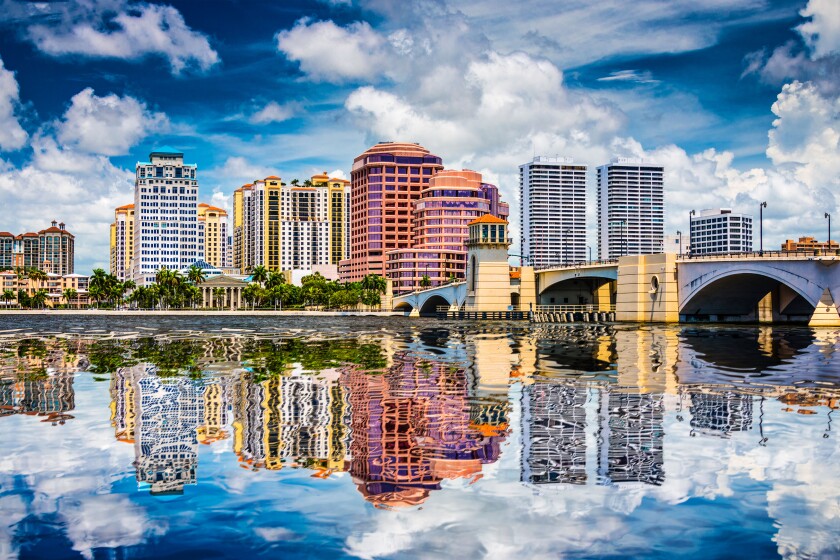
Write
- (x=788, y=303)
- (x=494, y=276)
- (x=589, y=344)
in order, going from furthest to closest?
(x=494, y=276), (x=788, y=303), (x=589, y=344)

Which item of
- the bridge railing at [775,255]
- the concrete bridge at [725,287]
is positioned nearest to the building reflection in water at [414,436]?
the concrete bridge at [725,287]

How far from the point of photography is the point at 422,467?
18281mm

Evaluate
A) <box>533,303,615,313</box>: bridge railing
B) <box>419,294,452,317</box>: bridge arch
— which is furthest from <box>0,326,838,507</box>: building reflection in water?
<box>419,294,452,317</box>: bridge arch

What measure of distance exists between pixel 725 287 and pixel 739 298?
6603 mm

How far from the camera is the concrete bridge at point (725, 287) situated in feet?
288

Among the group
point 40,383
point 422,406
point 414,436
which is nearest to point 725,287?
point 422,406

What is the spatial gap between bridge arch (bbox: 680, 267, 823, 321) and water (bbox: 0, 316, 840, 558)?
67.5 metres

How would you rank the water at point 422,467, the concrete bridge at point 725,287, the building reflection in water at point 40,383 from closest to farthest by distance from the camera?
the water at point 422,467 < the building reflection in water at point 40,383 < the concrete bridge at point 725,287

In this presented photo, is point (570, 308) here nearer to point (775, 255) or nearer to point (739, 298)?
point (739, 298)

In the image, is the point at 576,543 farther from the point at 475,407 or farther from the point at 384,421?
the point at 475,407

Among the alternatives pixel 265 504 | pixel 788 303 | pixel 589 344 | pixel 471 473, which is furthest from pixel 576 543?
pixel 788 303

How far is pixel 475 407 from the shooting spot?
27312 mm

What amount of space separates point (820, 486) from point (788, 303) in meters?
103

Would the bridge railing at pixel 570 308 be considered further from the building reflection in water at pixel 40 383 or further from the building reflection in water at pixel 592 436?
the building reflection in water at pixel 592 436
